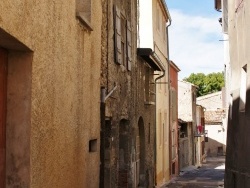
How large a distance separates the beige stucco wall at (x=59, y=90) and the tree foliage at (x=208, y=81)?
2505 inches

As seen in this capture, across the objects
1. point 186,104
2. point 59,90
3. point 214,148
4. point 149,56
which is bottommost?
point 214,148

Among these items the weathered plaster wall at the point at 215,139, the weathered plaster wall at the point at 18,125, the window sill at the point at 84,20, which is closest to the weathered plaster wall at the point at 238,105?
the window sill at the point at 84,20

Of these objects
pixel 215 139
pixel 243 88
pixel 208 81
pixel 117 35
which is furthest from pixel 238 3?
pixel 208 81

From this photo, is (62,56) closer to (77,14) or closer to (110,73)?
(77,14)

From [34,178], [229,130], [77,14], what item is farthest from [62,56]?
[229,130]

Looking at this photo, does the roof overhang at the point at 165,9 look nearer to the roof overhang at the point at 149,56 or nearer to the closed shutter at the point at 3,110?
the roof overhang at the point at 149,56

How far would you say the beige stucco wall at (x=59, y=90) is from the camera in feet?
16.0

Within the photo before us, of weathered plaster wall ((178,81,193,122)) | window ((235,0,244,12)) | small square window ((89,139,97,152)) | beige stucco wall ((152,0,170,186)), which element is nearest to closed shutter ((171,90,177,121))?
beige stucco wall ((152,0,170,186))

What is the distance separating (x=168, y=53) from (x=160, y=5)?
377cm

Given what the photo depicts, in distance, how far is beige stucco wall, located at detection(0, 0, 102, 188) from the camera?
16.0 ft

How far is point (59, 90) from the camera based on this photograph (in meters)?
5.94

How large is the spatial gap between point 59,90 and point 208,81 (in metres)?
66.3

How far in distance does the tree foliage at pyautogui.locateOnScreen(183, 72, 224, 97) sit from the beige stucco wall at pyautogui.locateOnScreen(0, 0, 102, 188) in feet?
209

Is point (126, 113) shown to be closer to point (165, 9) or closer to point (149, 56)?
point (149, 56)
